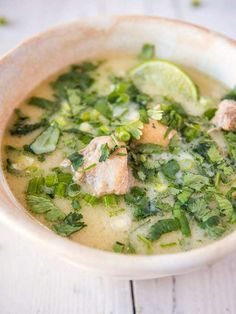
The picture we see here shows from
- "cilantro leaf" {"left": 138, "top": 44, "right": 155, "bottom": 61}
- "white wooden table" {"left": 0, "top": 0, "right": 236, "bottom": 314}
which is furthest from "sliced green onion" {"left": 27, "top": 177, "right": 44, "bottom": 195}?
"cilantro leaf" {"left": 138, "top": 44, "right": 155, "bottom": 61}

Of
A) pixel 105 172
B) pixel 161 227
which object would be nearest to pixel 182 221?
pixel 161 227

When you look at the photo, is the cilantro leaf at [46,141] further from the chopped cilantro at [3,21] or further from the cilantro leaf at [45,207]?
the chopped cilantro at [3,21]

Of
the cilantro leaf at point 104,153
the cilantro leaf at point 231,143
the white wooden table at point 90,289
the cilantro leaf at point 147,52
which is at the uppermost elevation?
the cilantro leaf at point 147,52

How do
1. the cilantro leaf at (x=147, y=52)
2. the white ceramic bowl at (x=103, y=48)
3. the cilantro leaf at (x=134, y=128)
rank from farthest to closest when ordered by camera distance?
the cilantro leaf at (x=147, y=52) < the white ceramic bowl at (x=103, y=48) < the cilantro leaf at (x=134, y=128)

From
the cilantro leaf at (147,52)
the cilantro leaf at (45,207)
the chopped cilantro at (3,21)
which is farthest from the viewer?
the chopped cilantro at (3,21)

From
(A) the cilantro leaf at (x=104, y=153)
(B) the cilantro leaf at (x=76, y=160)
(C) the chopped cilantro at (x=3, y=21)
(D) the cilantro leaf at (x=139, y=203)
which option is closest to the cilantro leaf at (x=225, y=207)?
(D) the cilantro leaf at (x=139, y=203)

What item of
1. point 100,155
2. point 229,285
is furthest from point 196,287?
point 100,155

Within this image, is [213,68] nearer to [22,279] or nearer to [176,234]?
[176,234]
